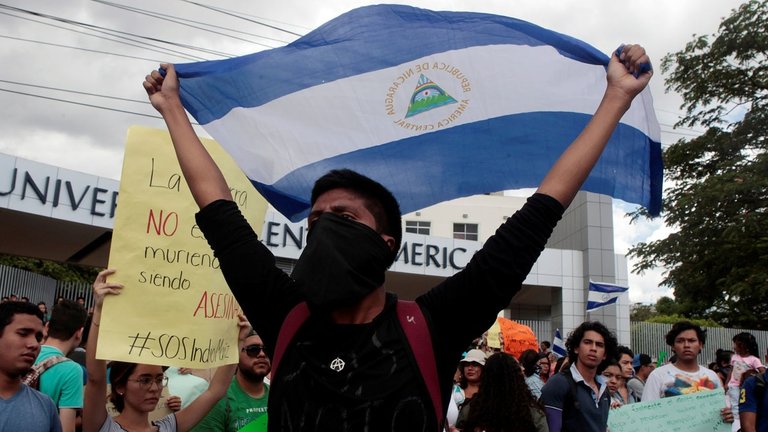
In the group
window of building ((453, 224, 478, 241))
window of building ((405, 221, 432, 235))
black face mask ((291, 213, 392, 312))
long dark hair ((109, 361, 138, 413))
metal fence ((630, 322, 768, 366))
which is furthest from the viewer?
window of building ((453, 224, 478, 241))

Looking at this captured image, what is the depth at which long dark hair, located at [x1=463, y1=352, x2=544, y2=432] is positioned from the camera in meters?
5.24

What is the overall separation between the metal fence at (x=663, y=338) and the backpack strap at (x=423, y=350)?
23801 mm

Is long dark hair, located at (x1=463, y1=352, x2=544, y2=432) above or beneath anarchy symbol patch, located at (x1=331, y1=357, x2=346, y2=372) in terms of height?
beneath

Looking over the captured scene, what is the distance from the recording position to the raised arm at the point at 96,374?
3949 mm

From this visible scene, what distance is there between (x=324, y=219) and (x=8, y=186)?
18.9 m

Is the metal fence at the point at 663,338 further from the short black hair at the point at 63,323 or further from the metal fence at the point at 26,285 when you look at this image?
the short black hair at the point at 63,323

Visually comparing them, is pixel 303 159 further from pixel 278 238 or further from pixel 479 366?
pixel 278 238

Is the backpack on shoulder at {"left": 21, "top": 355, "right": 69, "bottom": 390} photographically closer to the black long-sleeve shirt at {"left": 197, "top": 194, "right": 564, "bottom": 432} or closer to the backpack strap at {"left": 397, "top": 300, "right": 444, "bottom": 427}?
the black long-sleeve shirt at {"left": 197, "top": 194, "right": 564, "bottom": 432}

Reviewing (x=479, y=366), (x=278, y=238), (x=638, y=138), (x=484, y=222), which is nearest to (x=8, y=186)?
(x=278, y=238)

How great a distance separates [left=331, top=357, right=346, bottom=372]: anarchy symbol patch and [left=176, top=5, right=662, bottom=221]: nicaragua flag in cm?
171

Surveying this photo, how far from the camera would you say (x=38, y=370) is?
16.8 feet

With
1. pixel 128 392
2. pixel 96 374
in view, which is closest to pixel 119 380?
pixel 128 392

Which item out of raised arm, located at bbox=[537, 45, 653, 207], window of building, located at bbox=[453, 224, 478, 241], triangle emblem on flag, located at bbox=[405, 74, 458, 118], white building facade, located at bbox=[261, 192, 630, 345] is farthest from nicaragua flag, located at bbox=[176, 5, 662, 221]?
window of building, located at bbox=[453, 224, 478, 241]

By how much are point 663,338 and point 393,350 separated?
24.9m
